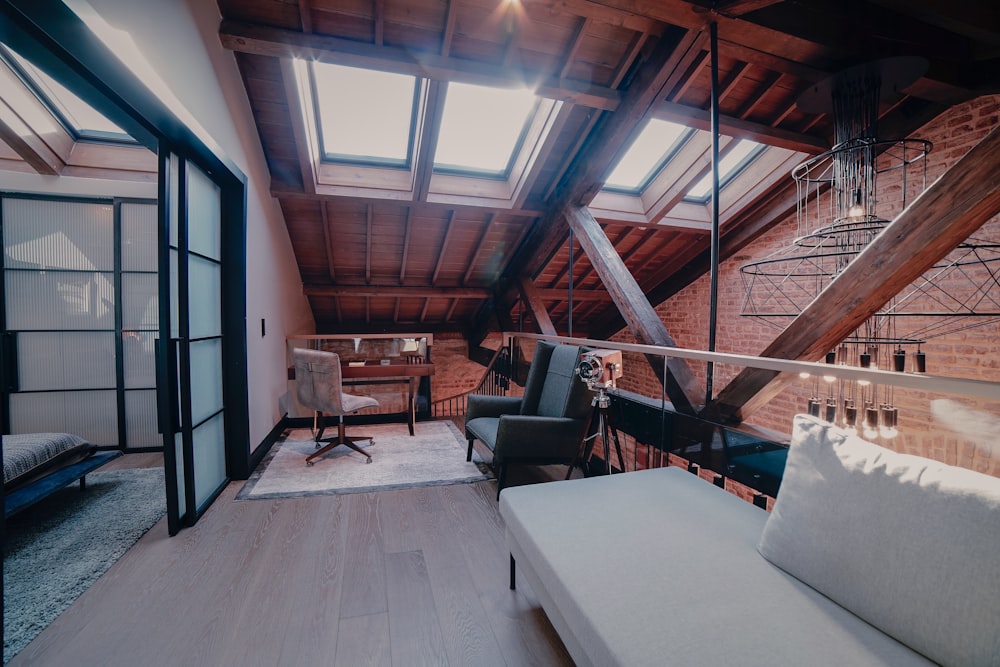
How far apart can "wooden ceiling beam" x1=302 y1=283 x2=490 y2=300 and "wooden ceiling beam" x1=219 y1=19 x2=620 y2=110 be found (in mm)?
3157

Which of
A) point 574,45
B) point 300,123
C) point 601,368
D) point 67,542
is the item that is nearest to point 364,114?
point 300,123

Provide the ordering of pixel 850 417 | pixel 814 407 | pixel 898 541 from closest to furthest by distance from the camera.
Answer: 1. pixel 898 541
2. pixel 850 417
3. pixel 814 407

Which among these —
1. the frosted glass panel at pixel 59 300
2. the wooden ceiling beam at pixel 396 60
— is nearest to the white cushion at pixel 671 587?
the wooden ceiling beam at pixel 396 60

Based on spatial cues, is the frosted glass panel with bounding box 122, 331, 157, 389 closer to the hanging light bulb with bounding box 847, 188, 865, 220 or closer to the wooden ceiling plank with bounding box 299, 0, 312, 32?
the wooden ceiling plank with bounding box 299, 0, 312, 32

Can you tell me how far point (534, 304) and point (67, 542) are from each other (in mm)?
4367

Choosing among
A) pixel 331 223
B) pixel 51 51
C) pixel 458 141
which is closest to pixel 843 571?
pixel 51 51

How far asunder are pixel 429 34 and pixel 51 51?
6.33 ft

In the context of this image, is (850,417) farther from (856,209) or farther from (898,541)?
(856,209)

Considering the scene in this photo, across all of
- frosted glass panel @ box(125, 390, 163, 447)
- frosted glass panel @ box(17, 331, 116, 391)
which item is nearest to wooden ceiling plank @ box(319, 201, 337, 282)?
frosted glass panel @ box(17, 331, 116, 391)

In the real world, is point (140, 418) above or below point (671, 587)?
below

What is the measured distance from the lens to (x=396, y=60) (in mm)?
2693

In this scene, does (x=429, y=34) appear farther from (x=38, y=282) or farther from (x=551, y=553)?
(x=38, y=282)

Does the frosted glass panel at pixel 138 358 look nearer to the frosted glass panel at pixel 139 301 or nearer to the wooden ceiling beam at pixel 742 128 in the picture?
the frosted glass panel at pixel 139 301

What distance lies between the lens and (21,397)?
3.33 meters
